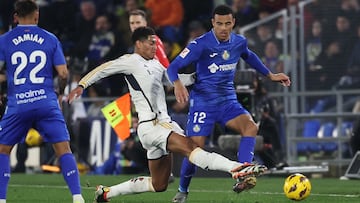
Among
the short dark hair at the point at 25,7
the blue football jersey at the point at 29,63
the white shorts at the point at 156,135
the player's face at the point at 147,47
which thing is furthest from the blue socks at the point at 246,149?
the short dark hair at the point at 25,7

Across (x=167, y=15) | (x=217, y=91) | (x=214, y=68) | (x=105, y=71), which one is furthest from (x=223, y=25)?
(x=167, y=15)

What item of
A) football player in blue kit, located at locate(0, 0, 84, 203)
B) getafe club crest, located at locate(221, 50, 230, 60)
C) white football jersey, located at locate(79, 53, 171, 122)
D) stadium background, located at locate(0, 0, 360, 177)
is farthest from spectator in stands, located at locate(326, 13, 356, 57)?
football player in blue kit, located at locate(0, 0, 84, 203)

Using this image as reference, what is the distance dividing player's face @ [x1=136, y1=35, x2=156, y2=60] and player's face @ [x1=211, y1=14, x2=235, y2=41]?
929mm

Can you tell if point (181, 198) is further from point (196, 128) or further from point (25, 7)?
point (25, 7)

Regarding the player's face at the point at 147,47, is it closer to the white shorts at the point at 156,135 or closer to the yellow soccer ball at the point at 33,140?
the white shorts at the point at 156,135

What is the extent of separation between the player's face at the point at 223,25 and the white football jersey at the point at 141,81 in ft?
3.57

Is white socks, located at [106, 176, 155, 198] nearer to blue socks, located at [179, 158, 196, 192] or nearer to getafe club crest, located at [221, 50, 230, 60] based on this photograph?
blue socks, located at [179, 158, 196, 192]

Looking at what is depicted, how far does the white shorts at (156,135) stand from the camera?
12141 mm

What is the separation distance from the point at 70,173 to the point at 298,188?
2.62 meters

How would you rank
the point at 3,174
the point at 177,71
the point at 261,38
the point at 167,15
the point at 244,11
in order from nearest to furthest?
Result: the point at 3,174 → the point at 177,71 → the point at 261,38 → the point at 244,11 → the point at 167,15

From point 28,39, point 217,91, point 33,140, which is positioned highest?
point 28,39

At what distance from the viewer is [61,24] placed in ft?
83.5

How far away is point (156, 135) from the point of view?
1217cm

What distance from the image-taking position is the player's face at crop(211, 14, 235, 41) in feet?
43.8
